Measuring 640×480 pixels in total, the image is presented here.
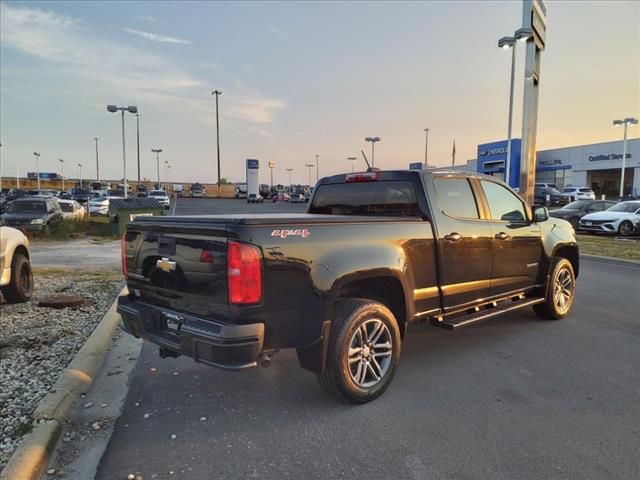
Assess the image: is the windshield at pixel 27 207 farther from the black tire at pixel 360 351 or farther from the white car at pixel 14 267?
the black tire at pixel 360 351

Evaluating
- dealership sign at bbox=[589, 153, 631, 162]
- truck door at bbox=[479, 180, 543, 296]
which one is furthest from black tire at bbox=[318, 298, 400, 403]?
dealership sign at bbox=[589, 153, 631, 162]

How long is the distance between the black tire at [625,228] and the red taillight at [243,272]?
19.7 meters

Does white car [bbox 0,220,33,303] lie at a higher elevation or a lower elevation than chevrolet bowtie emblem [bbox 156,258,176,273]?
lower

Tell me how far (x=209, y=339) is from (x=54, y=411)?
1.36 meters

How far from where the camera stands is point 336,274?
11.5 feet

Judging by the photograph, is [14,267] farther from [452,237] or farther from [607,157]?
[607,157]

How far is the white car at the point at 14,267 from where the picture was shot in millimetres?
6410

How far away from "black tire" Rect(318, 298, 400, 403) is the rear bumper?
27.9 inches

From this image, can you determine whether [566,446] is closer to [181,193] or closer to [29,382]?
[29,382]

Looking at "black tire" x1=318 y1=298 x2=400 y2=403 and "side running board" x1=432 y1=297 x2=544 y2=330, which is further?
"side running board" x1=432 y1=297 x2=544 y2=330

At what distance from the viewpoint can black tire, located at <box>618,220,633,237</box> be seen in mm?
18477

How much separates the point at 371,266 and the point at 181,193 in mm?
74213

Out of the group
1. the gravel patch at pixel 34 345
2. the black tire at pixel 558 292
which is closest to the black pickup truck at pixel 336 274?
the black tire at pixel 558 292

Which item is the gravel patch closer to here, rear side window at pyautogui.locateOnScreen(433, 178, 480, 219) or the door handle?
the door handle
